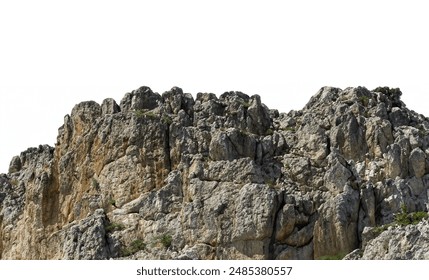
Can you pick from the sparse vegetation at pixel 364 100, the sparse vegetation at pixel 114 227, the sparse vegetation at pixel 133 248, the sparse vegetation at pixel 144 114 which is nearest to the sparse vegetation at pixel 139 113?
the sparse vegetation at pixel 144 114

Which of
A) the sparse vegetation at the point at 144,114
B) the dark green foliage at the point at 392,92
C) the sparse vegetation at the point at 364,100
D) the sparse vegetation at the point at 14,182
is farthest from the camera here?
the sparse vegetation at the point at 14,182

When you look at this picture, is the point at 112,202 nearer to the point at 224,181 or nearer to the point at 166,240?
the point at 166,240

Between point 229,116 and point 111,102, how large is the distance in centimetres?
1491

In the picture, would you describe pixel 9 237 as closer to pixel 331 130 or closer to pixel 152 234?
pixel 152 234

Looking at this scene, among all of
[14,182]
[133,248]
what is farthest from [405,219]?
[14,182]

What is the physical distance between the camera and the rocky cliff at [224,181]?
89.4 metres

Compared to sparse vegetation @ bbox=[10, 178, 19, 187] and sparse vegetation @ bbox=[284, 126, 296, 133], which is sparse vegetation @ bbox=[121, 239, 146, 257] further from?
sparse vegetation @ bbox=[10, 178, 19, 187]

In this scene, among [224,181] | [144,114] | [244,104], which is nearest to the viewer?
[224,181]

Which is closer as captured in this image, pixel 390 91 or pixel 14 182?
pixel 390 91

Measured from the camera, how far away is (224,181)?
307 ft

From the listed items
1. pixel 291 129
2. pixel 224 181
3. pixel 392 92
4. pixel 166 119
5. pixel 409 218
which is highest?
pixel 392 92

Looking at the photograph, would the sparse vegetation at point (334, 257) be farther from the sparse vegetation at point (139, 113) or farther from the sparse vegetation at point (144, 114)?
the sparse vegetation at point (139, 113)

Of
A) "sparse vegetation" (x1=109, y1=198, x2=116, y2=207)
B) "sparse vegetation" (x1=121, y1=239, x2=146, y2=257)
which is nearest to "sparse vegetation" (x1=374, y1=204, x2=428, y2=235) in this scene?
"sparse vegetation" (x1=121, y1=239, x2=146, y2=257)

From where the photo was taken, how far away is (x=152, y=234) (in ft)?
307
